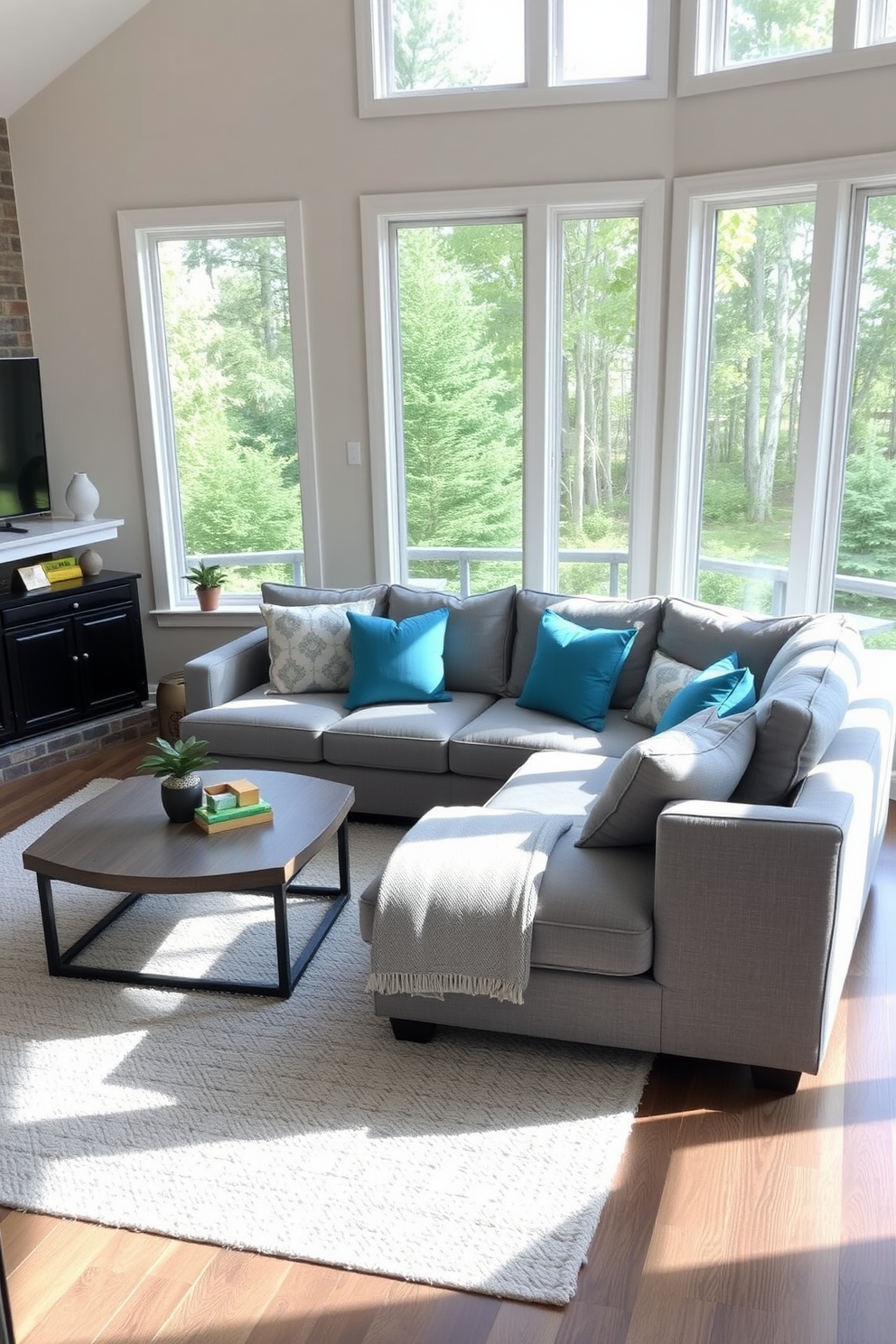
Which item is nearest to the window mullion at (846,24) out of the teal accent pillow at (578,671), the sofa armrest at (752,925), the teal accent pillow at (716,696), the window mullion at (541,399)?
the window mullion at (541,399)

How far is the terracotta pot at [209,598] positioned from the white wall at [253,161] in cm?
15

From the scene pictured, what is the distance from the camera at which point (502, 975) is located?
2766 mm

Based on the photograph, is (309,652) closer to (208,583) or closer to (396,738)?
(396,738)

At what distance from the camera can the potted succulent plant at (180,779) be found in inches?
137

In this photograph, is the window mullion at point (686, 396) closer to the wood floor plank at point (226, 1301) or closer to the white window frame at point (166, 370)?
the white window frame at point (166, 370)

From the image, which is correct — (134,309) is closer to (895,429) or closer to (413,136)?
(413,136)

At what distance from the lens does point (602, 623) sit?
4477mm

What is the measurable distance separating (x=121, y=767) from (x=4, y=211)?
9.31 feet

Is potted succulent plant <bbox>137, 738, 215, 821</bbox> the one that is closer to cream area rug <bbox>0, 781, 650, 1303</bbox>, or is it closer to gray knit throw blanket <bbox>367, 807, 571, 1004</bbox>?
cream area rug <bbox>0, 781, 650, 1303</bbox>

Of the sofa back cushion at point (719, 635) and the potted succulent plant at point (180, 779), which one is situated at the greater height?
the sofa back cushion at point (719, 635)

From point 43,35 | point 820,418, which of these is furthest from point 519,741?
point 43,35

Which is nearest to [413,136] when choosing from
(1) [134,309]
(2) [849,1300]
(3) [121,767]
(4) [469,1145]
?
(1) [134,309]

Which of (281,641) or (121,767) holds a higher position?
(281,641)

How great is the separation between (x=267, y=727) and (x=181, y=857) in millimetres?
1220
